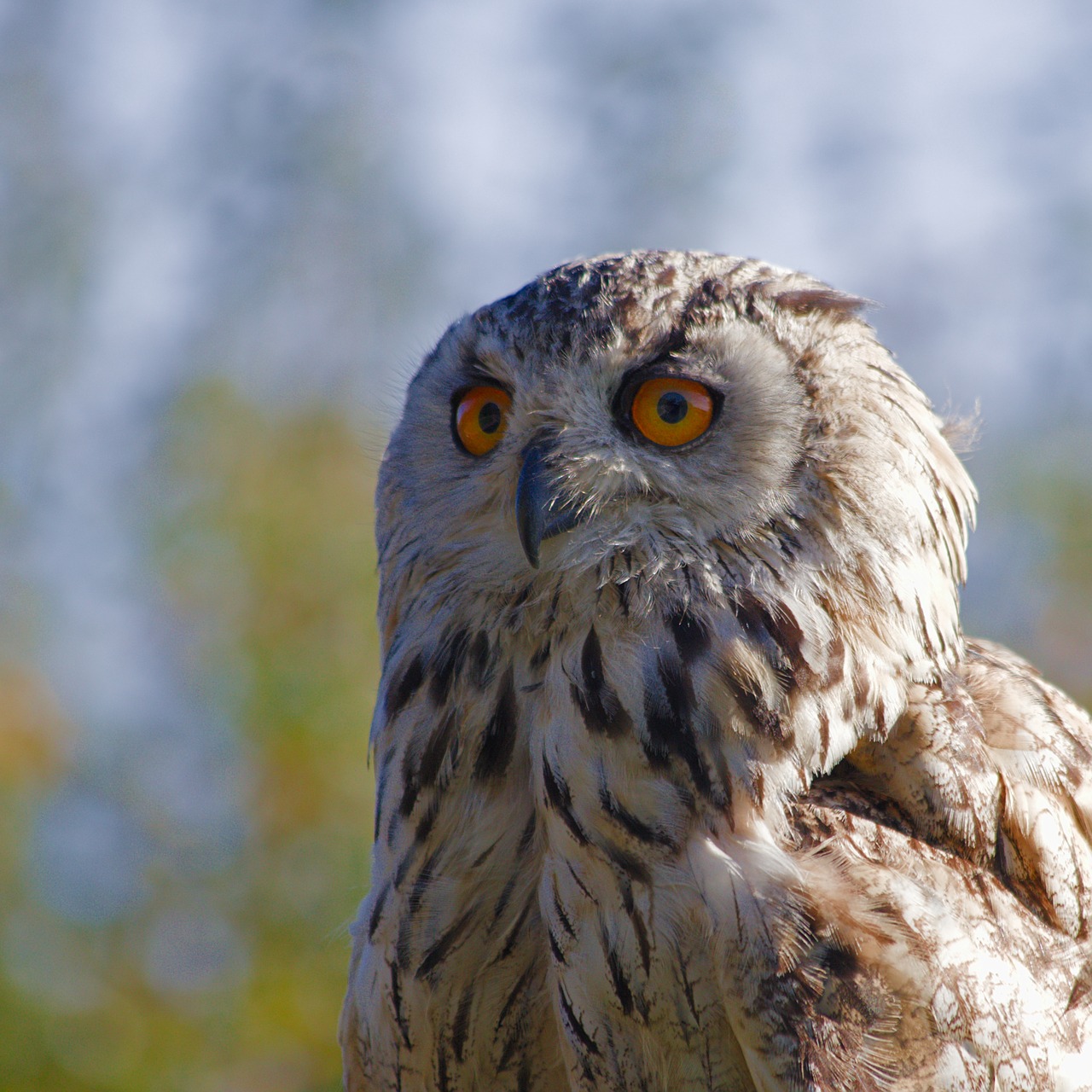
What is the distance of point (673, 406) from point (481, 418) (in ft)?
1.15

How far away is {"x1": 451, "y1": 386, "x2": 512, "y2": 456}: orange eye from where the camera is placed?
1.72 meters

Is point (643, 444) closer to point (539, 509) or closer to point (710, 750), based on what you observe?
point (539, 509)

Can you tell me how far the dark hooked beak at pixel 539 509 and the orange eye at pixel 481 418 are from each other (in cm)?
18

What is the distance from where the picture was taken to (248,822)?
18.8ft

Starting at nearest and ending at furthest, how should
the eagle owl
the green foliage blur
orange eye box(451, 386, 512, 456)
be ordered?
1. the eagle owl
2. orange eye box(451, 386, 512, 456)
3. the green foliage blur

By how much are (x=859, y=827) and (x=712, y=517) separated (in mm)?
456

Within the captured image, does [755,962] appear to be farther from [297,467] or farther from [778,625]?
[297,467]

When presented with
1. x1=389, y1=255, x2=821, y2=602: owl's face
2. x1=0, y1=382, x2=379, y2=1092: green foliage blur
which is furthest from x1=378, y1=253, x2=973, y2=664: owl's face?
x1=0, y1=382, x2=379, y2=1092: green foliage blur

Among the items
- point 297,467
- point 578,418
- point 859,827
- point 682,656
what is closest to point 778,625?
point 682,656

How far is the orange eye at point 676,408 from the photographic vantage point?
1553mm

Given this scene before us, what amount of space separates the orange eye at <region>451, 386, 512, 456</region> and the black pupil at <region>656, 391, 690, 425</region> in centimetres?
26

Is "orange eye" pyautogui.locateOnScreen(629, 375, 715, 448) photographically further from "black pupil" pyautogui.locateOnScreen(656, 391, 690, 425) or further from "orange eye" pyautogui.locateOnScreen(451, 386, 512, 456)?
"orange eye" pyautogui.locateOnScreen(451, 386, 512, 456)

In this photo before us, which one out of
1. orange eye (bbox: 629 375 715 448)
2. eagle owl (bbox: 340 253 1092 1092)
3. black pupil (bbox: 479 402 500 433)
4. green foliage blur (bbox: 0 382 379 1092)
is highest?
green foliage blur (bbox: 0 382 379 1092)

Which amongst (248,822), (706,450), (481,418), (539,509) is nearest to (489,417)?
(481,418)
